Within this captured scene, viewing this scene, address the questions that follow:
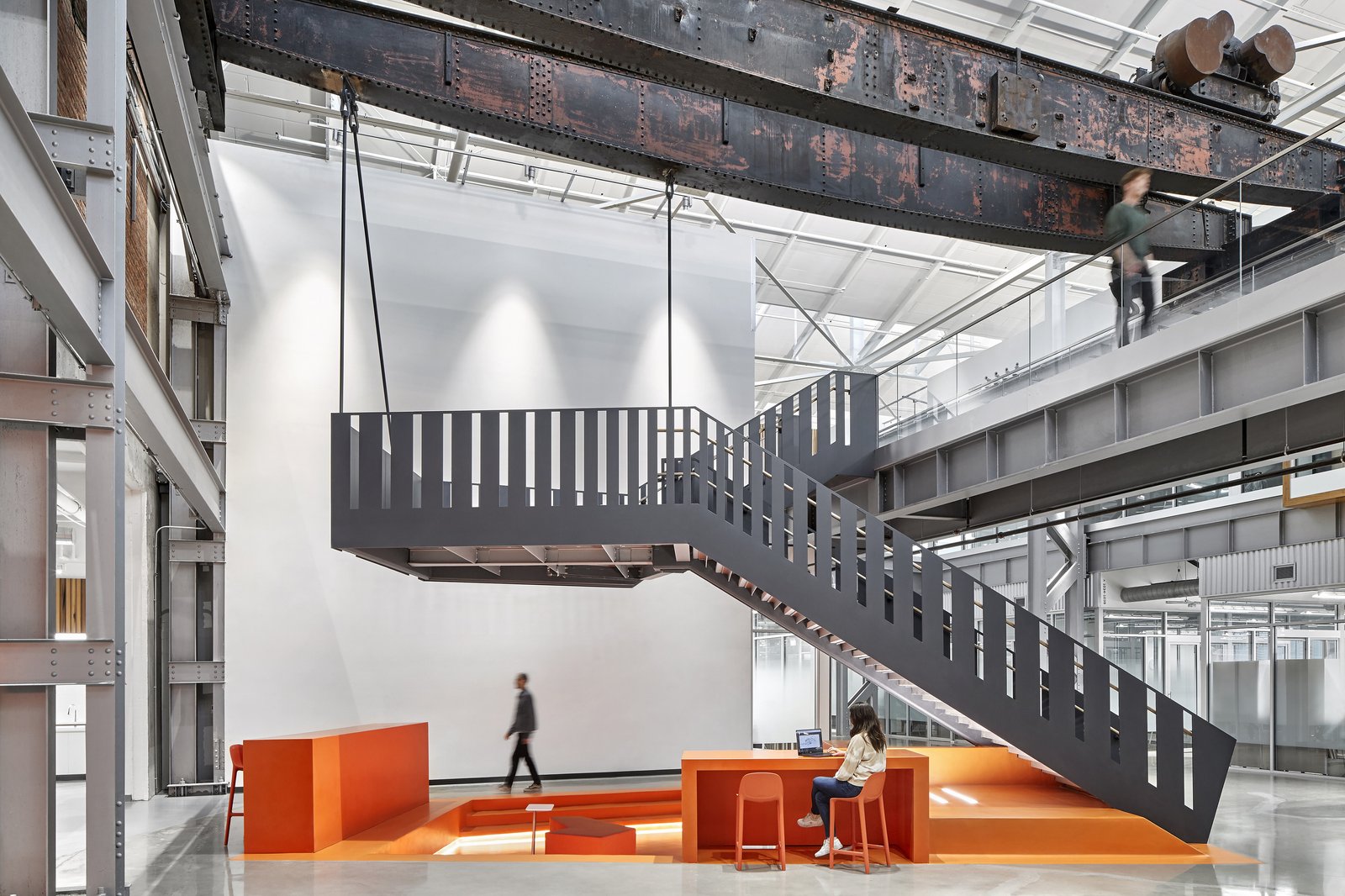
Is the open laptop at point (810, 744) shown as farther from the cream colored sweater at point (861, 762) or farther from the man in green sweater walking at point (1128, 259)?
the man in green sweater walking at point (1128, 259)

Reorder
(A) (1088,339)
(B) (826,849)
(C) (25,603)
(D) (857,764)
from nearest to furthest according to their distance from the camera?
(C) (25,603)
(D) (857,764)
(B) (826,849)
(A) (1088,339)

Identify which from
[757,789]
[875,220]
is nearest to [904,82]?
[875,220]

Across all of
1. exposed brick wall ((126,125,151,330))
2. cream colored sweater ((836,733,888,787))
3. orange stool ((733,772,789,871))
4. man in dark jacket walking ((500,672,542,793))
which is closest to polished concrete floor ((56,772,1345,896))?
orange stool ((733,772,789,871))

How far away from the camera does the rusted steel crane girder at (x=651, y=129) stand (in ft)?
26.4

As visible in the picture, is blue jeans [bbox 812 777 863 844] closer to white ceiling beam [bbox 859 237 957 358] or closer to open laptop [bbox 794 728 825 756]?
open laptop [bbox 794 728 825 756]

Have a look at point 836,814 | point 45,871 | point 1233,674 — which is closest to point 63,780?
point 45,871

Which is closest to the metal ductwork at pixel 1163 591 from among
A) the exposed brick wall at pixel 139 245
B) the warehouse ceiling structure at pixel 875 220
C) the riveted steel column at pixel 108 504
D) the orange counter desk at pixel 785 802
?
the warehouse ceiling structure at pixel 875 220

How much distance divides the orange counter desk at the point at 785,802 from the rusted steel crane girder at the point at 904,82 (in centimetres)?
568

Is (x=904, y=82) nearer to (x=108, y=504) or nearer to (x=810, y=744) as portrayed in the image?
(x=108, y=504)

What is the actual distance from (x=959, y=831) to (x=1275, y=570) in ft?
33.0

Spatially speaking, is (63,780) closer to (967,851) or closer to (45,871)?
(45,871)

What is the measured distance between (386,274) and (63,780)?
9.24 metres

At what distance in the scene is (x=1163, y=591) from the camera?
20.7 meters

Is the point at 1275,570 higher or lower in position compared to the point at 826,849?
higher
